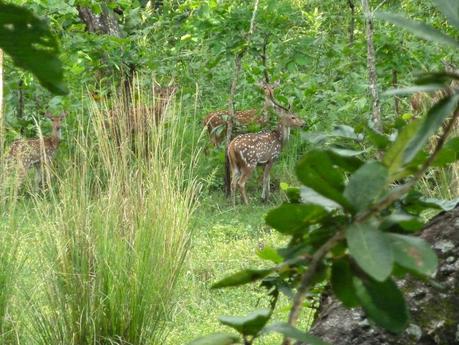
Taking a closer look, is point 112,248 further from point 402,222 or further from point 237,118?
point 237,118

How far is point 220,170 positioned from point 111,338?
715 cm

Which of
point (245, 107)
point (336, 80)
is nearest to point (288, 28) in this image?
point (336, 80)

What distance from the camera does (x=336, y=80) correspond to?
11.6 m

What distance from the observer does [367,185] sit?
669 millimetres

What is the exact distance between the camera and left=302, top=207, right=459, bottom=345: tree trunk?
49.7 inches

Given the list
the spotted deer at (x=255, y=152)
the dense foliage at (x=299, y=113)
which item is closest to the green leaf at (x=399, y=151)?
the dense foliage at (x=299, y=113)

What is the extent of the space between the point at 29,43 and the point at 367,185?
0.23 meters

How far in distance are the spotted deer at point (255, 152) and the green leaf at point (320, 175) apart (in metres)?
10.3

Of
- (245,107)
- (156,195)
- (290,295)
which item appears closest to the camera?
(290,295)

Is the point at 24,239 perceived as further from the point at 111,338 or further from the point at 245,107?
the point at 245,107

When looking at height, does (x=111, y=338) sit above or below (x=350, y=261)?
below

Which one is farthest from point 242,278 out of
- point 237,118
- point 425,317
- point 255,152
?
point 237,118

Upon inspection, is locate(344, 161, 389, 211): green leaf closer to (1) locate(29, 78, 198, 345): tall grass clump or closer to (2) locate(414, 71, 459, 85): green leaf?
(2) locate(414, 71, 459, 85): green leaf

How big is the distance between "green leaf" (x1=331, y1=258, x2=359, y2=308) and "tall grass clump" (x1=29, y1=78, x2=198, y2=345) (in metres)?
4.19
